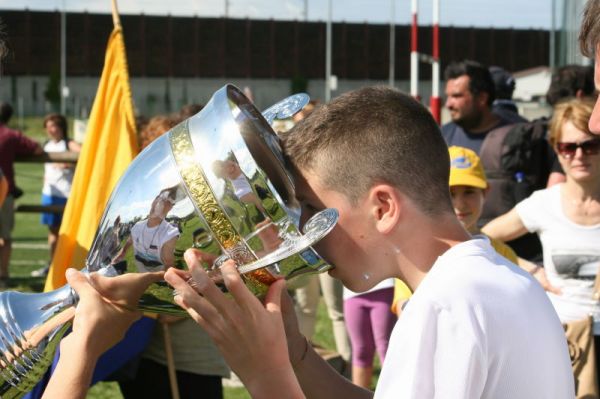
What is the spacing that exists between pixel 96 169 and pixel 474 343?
253cm

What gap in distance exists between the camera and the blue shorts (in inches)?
428

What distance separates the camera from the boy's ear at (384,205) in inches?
75.3

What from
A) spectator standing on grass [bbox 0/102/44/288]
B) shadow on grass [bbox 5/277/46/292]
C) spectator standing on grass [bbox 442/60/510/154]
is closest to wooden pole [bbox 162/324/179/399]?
spectator standing on grass [bbox 442/60/510/154]

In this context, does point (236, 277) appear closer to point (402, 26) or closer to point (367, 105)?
point (367, 105)

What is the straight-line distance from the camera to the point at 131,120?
4.11 metres

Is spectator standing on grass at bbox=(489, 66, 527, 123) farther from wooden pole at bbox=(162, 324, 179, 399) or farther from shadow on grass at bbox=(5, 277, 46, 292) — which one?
shadow on grass at bbox=(5, 277, 46, 292)

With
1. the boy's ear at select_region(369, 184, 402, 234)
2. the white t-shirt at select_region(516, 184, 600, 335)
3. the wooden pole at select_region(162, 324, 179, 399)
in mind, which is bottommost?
the wooden pole at select_region(162, 324, 179, 399)

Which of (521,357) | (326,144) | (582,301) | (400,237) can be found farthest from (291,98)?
(582,301)

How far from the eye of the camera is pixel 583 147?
4.45 meters

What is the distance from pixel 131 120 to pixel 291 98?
2.06m

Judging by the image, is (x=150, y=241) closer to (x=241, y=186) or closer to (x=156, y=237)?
(x=156, y=237)

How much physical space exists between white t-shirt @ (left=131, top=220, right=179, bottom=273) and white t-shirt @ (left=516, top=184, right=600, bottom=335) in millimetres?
2789

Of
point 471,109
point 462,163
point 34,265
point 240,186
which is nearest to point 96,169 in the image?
point 462,163

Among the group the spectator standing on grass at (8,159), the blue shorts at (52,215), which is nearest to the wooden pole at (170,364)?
the spectator standing on grass at (8,159)
